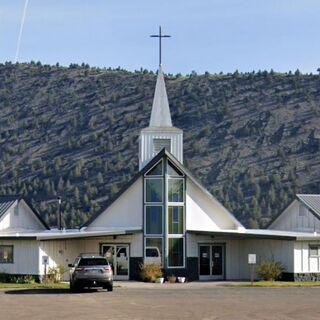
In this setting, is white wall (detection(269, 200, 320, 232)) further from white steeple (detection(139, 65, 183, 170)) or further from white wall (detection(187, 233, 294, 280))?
white steeple (detection(139, 65, 183, 170))

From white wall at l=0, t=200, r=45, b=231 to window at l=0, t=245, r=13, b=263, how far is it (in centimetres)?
613

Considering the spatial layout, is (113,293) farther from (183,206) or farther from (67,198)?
(67,198)

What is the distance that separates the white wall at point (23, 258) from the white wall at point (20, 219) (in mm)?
6733

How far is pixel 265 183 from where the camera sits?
8612cm

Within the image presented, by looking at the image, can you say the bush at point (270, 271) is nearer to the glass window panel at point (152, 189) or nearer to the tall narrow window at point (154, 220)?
the tall narrow window at point (154, 220)

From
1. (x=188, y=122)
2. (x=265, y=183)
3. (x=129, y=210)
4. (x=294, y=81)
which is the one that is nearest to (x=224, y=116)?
(x=188, y=122)

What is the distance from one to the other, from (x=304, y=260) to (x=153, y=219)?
879cm

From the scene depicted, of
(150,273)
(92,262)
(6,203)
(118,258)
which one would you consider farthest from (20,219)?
(92,262)

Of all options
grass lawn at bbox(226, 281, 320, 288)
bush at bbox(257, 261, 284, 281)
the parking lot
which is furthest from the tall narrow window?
the parking lot

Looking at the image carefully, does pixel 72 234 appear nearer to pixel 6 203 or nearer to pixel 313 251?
pixel 6 203

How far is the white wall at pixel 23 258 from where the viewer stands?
160 ft

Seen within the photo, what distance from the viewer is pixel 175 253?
171 feet

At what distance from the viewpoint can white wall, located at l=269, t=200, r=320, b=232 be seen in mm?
56000

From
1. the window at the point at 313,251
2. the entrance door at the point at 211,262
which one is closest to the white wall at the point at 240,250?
the entrance door at the point at 211,262
